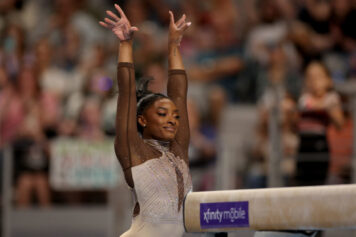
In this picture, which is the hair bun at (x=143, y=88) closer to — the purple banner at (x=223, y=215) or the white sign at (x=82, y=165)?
the purple banner at (x=223, y=215)

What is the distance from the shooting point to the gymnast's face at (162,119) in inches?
145

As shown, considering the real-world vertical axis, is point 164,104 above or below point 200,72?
below

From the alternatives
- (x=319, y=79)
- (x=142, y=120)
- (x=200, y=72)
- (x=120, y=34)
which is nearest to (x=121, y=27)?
(x=120, y=34)

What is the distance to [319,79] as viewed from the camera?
6.45 m

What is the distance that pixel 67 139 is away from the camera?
816 centimetres

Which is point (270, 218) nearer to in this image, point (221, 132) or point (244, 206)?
point (244, 206)

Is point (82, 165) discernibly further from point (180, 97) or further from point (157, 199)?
point (157, 199)

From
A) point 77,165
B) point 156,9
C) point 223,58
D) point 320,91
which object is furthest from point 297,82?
point 156,9

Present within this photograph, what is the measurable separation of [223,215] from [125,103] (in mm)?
683

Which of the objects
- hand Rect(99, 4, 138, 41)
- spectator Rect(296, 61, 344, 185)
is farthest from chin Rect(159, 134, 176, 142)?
spectator Rect(296, 61, 344, 185)

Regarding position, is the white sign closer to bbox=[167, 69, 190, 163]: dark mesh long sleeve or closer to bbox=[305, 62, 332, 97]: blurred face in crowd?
bbox=[305, 62, 332, 97]: blurred face in crowd

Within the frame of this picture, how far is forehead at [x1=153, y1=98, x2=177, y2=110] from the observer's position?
3.69 meters

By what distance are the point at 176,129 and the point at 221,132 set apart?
4029mm

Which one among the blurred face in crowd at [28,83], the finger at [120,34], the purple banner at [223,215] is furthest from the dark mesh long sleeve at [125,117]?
the blurred face in crowd at [28,83]
